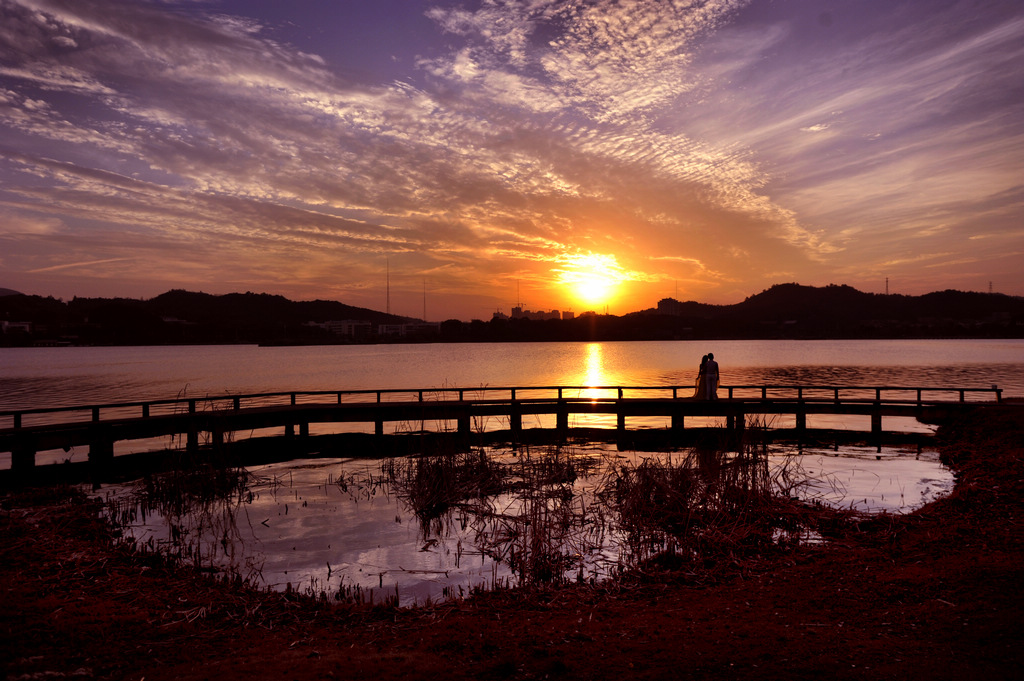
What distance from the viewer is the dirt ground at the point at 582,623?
574 centimetres

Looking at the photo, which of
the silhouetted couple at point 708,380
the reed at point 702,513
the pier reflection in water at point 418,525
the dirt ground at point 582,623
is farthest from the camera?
the silhouetted couple at point 708,380

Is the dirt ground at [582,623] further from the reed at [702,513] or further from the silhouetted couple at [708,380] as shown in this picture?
the silhouetted couple at [708,380]

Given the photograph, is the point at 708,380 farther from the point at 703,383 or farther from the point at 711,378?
the point at 703,383

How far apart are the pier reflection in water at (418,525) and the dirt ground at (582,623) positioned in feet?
3.62

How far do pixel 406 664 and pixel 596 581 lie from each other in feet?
12.7

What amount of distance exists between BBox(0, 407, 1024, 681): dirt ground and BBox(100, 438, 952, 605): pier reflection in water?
1103mm

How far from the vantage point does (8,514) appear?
12547mm

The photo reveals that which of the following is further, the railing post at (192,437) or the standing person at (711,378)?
the standing person at (711,378)

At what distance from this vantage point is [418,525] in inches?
503

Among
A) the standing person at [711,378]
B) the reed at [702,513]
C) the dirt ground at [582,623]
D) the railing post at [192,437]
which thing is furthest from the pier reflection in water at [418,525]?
the standing person at [711,378]

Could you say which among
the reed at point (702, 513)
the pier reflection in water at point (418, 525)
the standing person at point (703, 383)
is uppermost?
the standing person at point (703, 383)

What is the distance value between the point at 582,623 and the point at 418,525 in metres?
6.28

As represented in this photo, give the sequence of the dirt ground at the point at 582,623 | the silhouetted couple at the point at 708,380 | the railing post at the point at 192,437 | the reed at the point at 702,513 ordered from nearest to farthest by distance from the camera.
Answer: the dirt ground at the point at 582,623 < the reed at the point at 702,513 < the railing post at the point at 192,437 < the silhouetted couple at the point at 708,380

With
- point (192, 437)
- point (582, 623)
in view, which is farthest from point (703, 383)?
point (192, 437)
